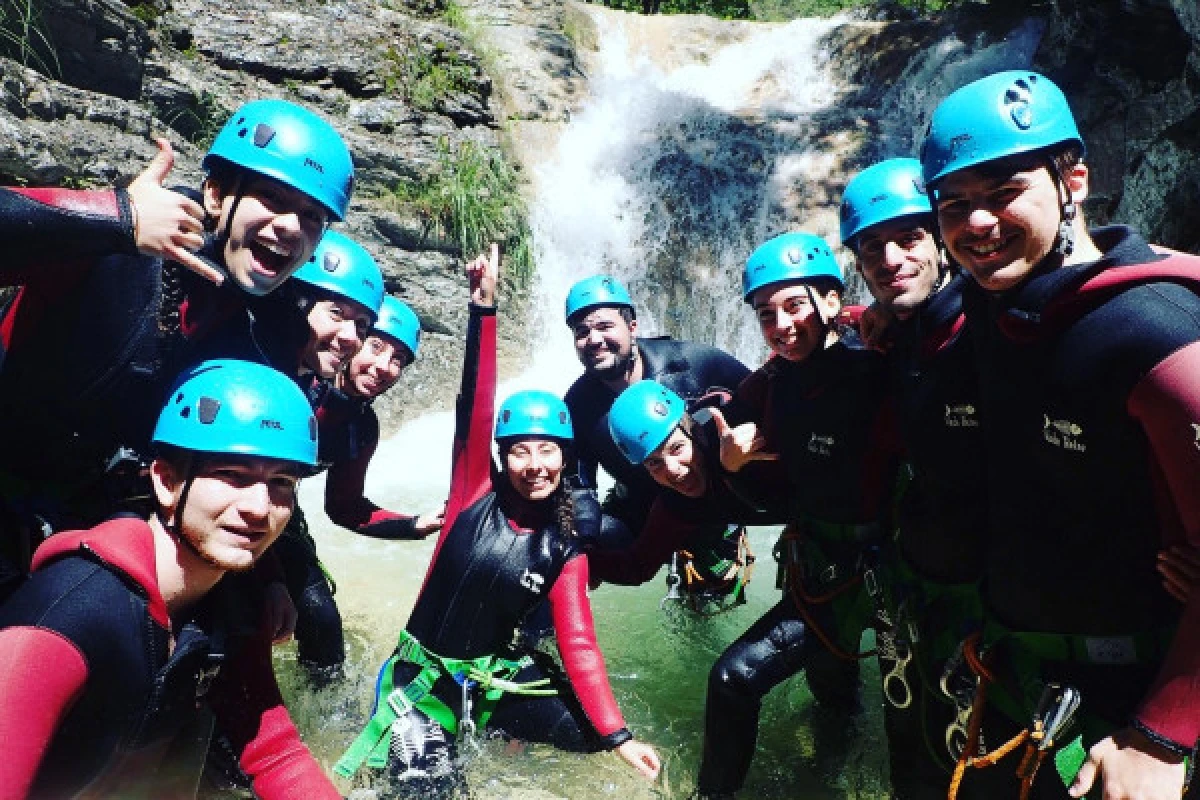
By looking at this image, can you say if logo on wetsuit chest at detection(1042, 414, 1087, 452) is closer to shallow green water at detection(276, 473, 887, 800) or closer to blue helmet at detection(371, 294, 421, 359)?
shallow green water at detection(276, 473, 887, 800)

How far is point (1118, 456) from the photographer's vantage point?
1923 millimetres

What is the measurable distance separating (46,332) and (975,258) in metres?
2.48

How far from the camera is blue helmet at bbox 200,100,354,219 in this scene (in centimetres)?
271

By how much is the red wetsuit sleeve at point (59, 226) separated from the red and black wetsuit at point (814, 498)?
251 cm

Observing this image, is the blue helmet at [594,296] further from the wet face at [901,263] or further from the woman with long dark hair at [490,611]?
Answer: the wet face at [901,263]

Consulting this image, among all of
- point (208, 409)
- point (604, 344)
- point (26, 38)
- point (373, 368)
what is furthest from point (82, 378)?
point (26, 38)

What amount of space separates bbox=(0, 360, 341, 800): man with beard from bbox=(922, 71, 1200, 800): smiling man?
1.87m

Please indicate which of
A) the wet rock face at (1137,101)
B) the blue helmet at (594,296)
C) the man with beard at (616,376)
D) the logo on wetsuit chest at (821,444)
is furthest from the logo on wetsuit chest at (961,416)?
the wet rock face at (1137,101)

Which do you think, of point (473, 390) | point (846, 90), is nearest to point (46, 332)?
point (473, 390)

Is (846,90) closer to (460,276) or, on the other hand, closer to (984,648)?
(460,276)

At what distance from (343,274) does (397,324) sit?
0.60 m

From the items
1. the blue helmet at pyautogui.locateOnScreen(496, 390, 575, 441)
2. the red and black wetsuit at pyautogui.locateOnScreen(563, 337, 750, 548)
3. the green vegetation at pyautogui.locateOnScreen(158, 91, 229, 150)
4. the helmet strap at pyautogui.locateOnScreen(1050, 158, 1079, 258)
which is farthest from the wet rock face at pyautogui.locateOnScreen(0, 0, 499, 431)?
the helmet strap at pyautogui.locateOnScreen(1050, 158, 1079, 258)

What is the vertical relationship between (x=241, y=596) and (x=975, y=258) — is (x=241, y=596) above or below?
below

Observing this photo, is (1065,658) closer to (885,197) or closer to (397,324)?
(885,197)
